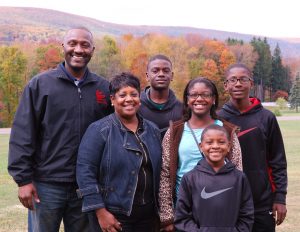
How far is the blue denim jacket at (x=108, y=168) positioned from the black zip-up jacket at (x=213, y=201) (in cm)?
39

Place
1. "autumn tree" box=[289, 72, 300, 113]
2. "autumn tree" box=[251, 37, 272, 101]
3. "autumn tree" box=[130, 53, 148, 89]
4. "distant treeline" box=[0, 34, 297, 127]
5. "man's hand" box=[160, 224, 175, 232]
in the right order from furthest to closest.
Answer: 1. "autumn tree" box=[251, 37, 272, 101]
2. "autumn tree" box=[289, 72, 300, 113]
3. "autumn tree" box=[130, 53, 148, 89]
4. "distant treeline" box=[0, 34, 297, 127]
5. "man's hand" box=[160, 224, 175, 232]

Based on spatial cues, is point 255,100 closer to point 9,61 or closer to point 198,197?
point 198,197

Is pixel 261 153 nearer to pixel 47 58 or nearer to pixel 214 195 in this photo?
pixel 214 195

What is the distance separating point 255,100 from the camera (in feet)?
15.2

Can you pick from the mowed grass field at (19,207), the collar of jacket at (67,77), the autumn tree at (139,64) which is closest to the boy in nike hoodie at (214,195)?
the collar of jacket at (67,77)

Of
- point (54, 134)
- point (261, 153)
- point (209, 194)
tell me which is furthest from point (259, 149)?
point (54, 134)

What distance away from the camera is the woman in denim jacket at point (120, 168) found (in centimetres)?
388

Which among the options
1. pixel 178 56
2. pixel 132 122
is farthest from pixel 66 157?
pixel 178 56

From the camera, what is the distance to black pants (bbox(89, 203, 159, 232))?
3971 mm

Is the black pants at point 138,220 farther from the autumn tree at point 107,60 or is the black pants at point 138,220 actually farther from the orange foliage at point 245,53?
the orange foliage at point 245,53

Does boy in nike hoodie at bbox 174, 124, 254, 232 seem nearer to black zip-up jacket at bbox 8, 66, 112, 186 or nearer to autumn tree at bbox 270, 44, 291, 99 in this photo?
black zip-up jacket at bbox 8, 66, 112, 186

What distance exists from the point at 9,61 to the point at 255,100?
154 feet

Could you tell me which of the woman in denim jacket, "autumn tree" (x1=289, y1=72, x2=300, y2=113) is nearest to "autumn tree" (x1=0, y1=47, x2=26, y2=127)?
"autumn tree" (x1=289, y1=72, x2=300, y2=113)

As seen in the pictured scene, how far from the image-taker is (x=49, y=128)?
4238mm
